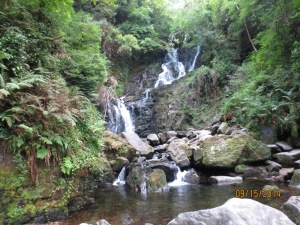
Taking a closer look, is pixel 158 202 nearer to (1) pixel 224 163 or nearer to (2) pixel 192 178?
(2) pixel 192 178

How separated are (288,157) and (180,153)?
4.08 meters

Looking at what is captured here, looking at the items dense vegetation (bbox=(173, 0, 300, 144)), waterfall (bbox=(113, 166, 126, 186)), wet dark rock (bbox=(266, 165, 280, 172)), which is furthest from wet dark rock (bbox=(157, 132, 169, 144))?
wet dark rock (bbox=(266, 165, 280, 172))

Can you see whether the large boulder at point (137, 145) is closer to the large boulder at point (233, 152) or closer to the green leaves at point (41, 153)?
the large boulder at point (233, 152)

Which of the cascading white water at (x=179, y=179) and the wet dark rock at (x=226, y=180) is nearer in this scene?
the wet dark rock at (x=226, y=180)

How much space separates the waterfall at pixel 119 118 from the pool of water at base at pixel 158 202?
858 cm

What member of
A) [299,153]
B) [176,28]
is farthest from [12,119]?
[176,28]

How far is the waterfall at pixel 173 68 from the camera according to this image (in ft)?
68.7

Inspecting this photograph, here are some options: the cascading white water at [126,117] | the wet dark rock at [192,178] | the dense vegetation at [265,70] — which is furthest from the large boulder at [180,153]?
the cascading white water at [126,117]

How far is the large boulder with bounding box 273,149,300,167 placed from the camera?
8242mm

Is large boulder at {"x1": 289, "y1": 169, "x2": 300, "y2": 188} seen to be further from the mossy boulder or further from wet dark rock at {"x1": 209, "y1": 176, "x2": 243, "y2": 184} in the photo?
the mossy boulder

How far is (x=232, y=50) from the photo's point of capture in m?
18.8

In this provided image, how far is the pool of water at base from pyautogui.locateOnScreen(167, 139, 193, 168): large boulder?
176cm
